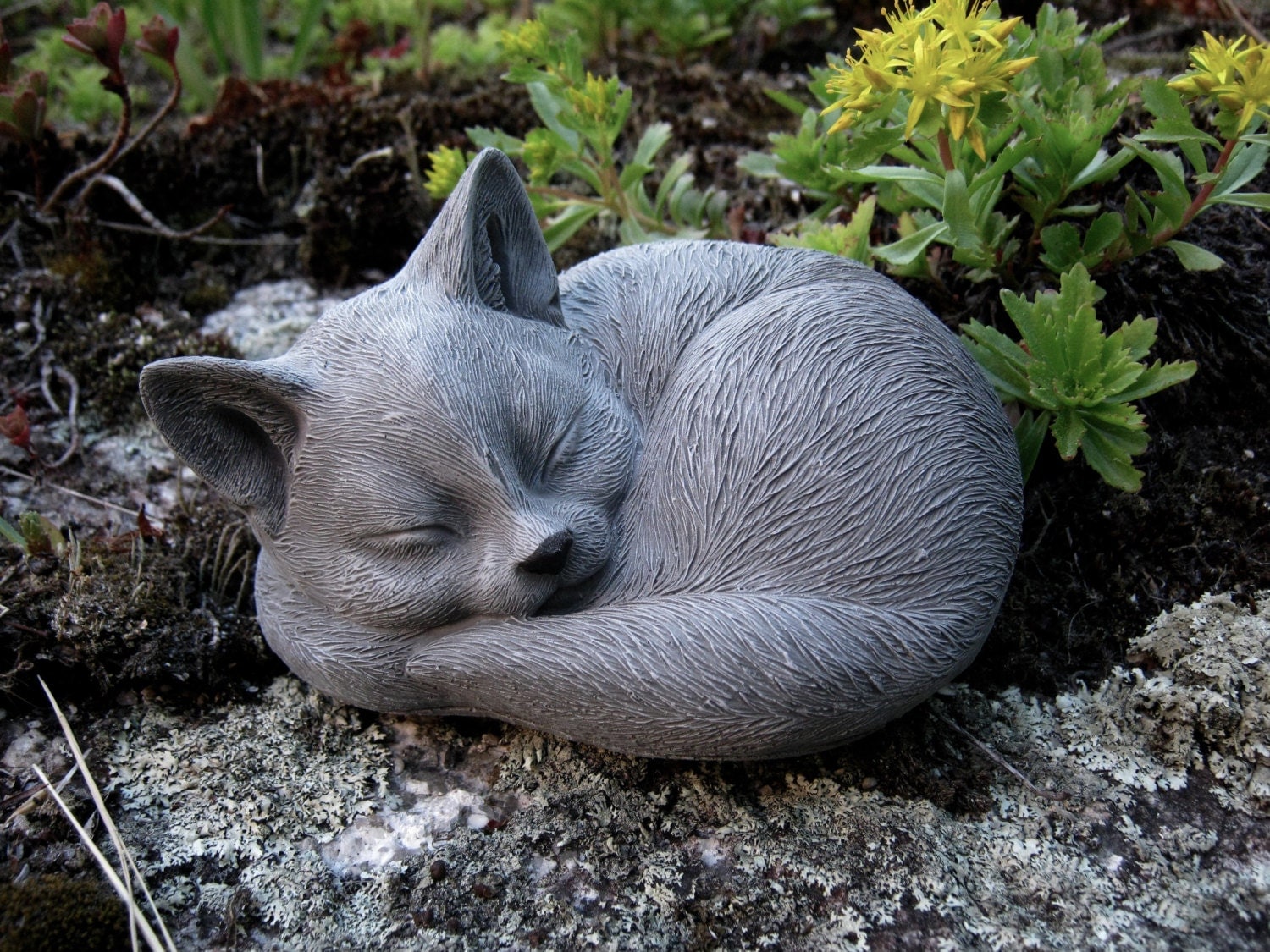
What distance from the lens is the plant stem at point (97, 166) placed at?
8.23ft

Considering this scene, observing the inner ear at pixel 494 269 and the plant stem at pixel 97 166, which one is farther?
the plant stem at pixel 97 166

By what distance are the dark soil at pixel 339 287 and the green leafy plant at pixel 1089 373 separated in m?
0.33

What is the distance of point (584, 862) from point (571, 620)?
404 mm

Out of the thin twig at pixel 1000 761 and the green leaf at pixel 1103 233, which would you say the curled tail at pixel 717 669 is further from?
the green leaf at pixel 1103 233

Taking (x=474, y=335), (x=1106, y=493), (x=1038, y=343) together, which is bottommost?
(x=1106, y=493)

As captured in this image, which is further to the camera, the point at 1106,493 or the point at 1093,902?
the point at 1106,493

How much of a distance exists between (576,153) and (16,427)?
144 cm

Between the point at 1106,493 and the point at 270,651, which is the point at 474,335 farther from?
the point at 1106,493

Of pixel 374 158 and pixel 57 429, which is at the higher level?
pixel 374 158

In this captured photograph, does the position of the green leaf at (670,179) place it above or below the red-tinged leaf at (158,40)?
below

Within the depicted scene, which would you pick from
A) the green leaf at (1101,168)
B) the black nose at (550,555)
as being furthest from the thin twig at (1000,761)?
the green leaf at (1101,168)

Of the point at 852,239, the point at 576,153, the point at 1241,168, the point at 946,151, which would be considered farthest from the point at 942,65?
the point at 576,153

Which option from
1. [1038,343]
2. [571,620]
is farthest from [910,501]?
[571,620]

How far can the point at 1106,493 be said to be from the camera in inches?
79.0
